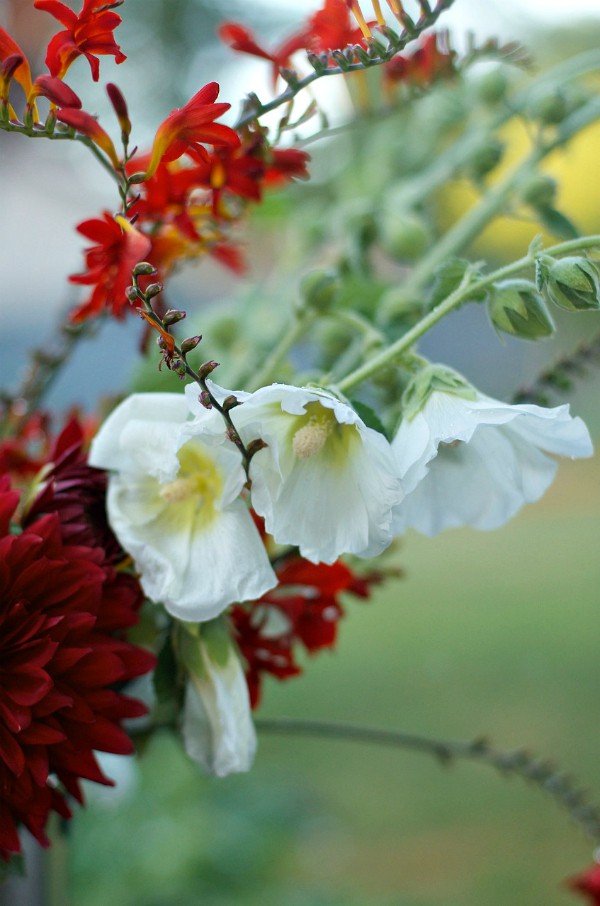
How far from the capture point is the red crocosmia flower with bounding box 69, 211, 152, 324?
17cm

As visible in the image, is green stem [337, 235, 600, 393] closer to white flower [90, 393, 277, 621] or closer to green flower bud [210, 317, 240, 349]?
white flower [90, 393, 277, 621]

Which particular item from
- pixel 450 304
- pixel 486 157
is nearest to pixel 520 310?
pixel 450 304

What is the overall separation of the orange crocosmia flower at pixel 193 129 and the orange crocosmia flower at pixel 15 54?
0.03 meters

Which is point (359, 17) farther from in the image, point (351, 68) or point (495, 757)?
point (495, 757)

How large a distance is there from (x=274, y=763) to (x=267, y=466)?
0.85m

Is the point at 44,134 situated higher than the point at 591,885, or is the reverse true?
the point at 44,134

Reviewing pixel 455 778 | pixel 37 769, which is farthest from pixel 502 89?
pixel 455 778

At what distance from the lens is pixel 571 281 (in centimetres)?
15

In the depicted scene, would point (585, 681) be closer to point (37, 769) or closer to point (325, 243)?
point (325, 243)

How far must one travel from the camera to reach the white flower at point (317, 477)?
0.49 ft

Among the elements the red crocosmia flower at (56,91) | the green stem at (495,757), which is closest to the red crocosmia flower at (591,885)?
the green stem at (495,757)

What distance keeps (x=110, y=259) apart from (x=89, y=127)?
27mm

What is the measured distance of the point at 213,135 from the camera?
0.53 ft

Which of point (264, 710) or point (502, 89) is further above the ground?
point (502, 89)
